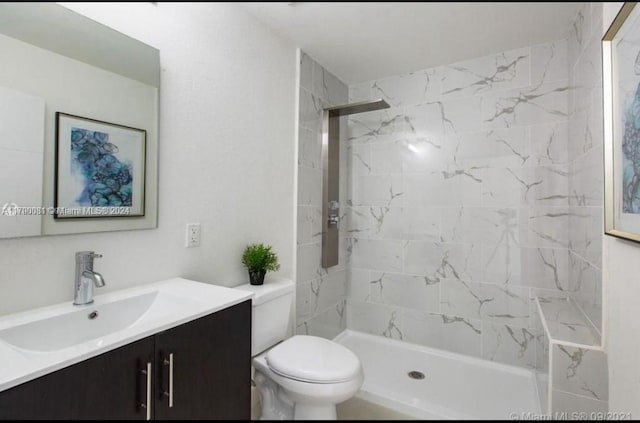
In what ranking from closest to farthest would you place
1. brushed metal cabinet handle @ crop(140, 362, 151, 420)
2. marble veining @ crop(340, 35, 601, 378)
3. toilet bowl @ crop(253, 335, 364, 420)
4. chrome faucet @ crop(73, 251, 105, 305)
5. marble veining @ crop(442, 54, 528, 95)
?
1. brushed metal cabinet handle @ crop(140, 362, 151, 420)
2. chrome faucet @ crop(73, 251, 105, 305)
3. toilet bowl @ crop(253, 335, 364, 420)
4. marble veining @ crop(340, 35, 601, 378)
5. marble veining @ crop(442, 54, 528, 95)

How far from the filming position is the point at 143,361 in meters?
0.74

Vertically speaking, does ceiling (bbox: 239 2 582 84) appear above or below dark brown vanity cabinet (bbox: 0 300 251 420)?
above

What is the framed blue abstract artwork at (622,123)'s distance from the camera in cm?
80

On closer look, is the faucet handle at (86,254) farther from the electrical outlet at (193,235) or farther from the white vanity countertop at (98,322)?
the electrical outlet at (193,235)

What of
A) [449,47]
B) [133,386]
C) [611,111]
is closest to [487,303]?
[611,111]

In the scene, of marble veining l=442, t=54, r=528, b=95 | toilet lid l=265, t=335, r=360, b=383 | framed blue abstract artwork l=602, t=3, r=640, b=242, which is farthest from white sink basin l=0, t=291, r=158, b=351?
marble veining l=442, t=54, r=528, b=95

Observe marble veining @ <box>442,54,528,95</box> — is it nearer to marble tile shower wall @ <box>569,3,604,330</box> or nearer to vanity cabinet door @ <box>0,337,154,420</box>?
marble tile shower wall @ <box>569,3,604,330</box>

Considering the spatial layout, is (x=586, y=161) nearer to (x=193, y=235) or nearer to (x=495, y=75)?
(x=495, y=75)

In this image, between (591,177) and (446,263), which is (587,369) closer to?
(591,177)

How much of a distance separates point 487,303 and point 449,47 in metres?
1.50

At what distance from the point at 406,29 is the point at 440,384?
5.90 ft

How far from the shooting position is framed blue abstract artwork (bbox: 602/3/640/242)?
798 mm

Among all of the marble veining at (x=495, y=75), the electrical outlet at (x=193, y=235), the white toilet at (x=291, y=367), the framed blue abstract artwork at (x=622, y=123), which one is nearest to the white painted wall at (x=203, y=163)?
the electrical outlet at (x=193, y=235)

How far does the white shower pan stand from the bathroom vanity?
84cm
